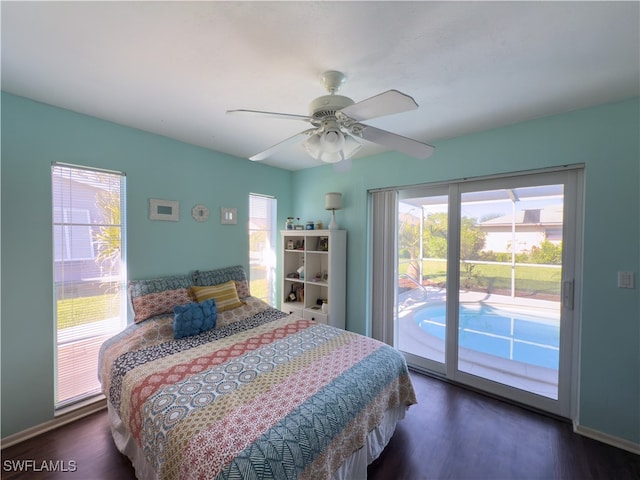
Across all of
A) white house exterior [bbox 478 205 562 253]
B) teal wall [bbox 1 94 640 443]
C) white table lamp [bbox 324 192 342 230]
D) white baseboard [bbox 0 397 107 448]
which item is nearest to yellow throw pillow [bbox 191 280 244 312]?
teal wall [bbox 1 94 640 443]

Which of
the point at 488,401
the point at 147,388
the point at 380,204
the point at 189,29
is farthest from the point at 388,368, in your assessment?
the point at 189,29

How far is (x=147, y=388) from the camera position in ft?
5.04

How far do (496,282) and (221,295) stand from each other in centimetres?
276

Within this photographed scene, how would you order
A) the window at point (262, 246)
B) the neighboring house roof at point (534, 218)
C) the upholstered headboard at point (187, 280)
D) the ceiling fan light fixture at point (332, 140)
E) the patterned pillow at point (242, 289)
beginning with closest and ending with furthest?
the ceiling fan light fixture at point (332, 140) < the neighboring house roof at point (534, 218) < the upholstered headboard at point (187, 280) < the patterned pillow at point (242, 289) < the window at point (262, 246)

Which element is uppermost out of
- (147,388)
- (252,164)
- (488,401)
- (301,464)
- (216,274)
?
(252,164)

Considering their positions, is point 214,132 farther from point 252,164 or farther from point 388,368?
point 388,368

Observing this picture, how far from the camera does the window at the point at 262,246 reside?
3.62 m

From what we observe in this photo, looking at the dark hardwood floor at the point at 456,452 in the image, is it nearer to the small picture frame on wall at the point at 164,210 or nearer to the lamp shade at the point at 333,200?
the small picture frame on wall at the point at 164,210

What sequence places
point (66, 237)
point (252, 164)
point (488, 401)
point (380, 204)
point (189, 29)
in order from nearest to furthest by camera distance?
1. point (189, 29)
2. point (66, 237)
3. point (488, 401)
4. point (380, 204)
5. point (252, 164)

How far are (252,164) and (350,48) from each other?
2.39 meters

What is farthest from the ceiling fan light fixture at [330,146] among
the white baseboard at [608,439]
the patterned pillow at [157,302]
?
the white baseboard at [608,439]

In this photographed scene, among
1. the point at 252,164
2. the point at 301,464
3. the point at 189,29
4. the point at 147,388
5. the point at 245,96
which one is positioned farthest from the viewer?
the point at 252,164

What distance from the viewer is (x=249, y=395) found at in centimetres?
147

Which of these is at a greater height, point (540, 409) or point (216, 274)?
point (216, 274)
